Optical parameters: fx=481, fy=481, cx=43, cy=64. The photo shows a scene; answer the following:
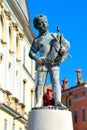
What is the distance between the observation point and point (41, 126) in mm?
10195

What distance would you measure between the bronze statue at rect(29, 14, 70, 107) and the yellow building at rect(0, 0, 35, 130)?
22.1 metres

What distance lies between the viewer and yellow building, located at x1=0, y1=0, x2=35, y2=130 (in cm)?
3478

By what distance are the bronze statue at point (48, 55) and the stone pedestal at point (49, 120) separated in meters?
0.31

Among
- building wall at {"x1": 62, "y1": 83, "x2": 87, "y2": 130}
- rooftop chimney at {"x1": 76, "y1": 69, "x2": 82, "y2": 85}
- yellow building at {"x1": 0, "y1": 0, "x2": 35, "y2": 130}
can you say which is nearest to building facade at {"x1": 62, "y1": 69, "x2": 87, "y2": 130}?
building wall at {"x1": 62, "y1": 83, "x2": 87, "y2": 130}

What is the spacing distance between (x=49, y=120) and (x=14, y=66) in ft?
95.4

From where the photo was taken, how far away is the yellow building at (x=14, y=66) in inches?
1369

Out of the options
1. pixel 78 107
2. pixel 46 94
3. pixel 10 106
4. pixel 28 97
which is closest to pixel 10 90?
pixel 10 106

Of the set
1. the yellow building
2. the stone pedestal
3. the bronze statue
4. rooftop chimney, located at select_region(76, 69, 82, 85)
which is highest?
rooftop chimney, located at select_region(76, 69, 82, 85)

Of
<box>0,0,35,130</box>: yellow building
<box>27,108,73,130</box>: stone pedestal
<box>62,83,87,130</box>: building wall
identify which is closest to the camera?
<box>27,108,73,130</box>: stone pedestal

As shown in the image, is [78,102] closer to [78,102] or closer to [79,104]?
[78,102]

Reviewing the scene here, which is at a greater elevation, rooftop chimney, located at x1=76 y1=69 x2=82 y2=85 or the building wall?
rooftop chimney, located at x1=76 y1=69 x2=82 y2=85

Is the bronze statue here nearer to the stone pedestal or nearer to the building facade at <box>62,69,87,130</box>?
the stone pedestal

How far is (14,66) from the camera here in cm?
3916

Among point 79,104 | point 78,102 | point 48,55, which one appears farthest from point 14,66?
point 78,102
